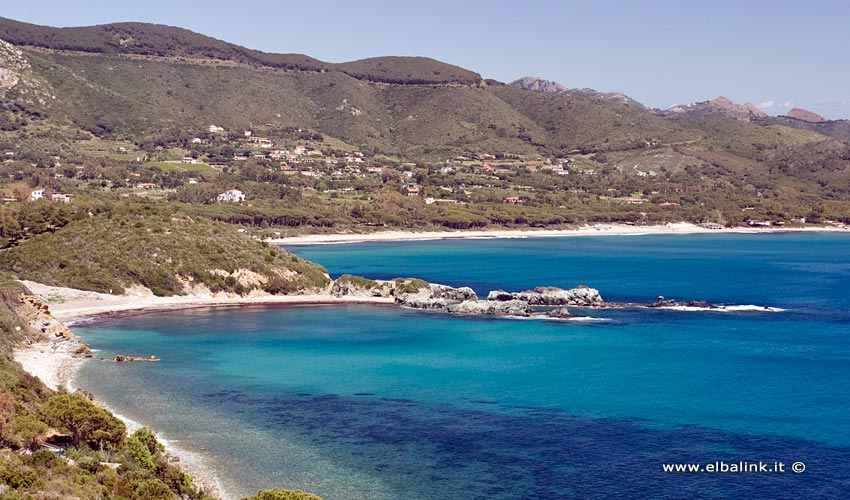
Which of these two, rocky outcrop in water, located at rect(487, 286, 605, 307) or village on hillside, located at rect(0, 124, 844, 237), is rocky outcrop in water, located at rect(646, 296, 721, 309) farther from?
village on hillside, located at rect(0, 124, 844, 237)

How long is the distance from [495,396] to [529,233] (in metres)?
96.4

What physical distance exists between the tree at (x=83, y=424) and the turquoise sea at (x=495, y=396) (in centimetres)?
311

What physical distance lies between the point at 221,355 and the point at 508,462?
70.3ft

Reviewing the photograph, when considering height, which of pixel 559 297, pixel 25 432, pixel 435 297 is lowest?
pixel 435 297

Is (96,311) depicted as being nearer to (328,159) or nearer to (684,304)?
(684,304)

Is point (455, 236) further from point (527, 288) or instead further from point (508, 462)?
point (508, 462)

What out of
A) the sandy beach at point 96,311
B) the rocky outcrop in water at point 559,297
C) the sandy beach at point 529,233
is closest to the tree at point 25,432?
the sandy beach at point 96,311

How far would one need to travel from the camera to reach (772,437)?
97.9ft

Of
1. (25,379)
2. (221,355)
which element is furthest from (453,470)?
(221,355)

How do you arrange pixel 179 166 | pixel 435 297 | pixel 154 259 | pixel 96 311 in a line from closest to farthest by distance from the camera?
pixel 96 311
pixel 154 259
pixel 435 297
pixel 179 166

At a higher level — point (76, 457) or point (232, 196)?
point (232, 196)

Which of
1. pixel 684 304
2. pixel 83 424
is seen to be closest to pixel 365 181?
pixel 684 304

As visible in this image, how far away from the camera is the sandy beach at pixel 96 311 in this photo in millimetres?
26381

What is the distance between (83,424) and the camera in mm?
24266
